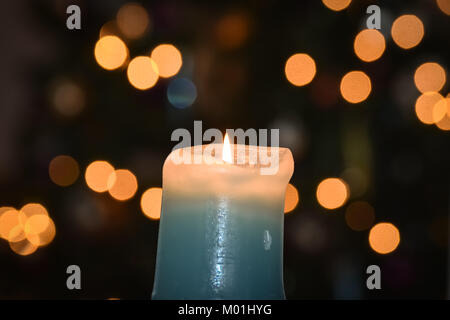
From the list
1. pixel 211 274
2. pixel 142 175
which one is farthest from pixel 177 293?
pixel 142 175

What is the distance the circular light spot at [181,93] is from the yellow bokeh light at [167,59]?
0.9 inches

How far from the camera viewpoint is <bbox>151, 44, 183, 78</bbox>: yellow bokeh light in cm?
118

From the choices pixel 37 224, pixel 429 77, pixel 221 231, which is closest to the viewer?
pixel 221 231

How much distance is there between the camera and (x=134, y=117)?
1.15 m

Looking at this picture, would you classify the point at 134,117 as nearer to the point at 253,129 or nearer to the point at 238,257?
the point at 253,129

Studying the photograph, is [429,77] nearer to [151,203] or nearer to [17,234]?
[151,203]

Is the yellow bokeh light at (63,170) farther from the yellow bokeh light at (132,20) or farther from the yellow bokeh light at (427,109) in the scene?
the yellow bokeh light at (427,109)

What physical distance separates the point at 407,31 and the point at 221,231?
1074 millimetres

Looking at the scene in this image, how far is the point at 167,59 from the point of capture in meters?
1.19

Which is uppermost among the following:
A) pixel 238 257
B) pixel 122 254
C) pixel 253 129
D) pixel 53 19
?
pixel 53 19

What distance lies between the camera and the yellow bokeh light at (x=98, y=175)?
1.16 metres

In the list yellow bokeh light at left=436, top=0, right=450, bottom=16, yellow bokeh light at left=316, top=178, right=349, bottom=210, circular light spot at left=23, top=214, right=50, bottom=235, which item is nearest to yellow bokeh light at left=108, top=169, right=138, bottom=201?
circular light spot at left=23, top=214, right=50, bottom=235

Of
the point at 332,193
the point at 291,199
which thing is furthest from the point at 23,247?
the point at 332,193
